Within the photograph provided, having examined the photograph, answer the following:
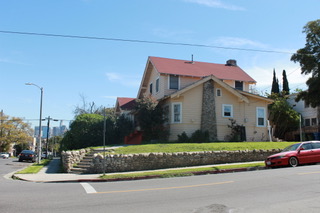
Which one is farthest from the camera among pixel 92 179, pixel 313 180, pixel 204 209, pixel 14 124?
pixel 14 124

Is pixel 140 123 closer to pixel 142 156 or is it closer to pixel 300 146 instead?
pixel 142 156

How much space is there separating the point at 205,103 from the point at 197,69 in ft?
19.1

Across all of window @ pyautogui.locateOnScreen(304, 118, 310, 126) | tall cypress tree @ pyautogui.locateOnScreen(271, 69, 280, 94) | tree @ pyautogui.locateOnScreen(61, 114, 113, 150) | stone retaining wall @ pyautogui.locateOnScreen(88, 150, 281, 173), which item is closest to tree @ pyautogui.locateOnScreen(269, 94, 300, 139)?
window @ pyautogui.locateOnScreen(304, 118, 310, 126)

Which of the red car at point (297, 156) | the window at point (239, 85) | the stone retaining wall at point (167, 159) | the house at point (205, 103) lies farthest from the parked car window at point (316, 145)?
the window at point (239, 85)

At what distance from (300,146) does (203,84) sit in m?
11.4

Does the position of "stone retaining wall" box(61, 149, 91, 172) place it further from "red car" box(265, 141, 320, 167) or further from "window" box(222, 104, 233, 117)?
"window" box(222, 104, 233, 117)

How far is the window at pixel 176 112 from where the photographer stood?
2545 centimetres

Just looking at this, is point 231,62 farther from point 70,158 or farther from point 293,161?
point 70,158

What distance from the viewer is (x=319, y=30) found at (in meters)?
34.1

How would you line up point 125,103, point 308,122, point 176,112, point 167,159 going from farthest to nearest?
1. point 308,122
2. point 125,103
3. point 176,112
4. point 167,159

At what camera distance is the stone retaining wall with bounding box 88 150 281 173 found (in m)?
17.4

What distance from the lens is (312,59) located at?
33844 mm

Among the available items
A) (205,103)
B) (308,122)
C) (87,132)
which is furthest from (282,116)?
(87,132)

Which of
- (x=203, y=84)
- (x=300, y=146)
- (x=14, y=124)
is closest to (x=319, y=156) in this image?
(x=300, y=146)
